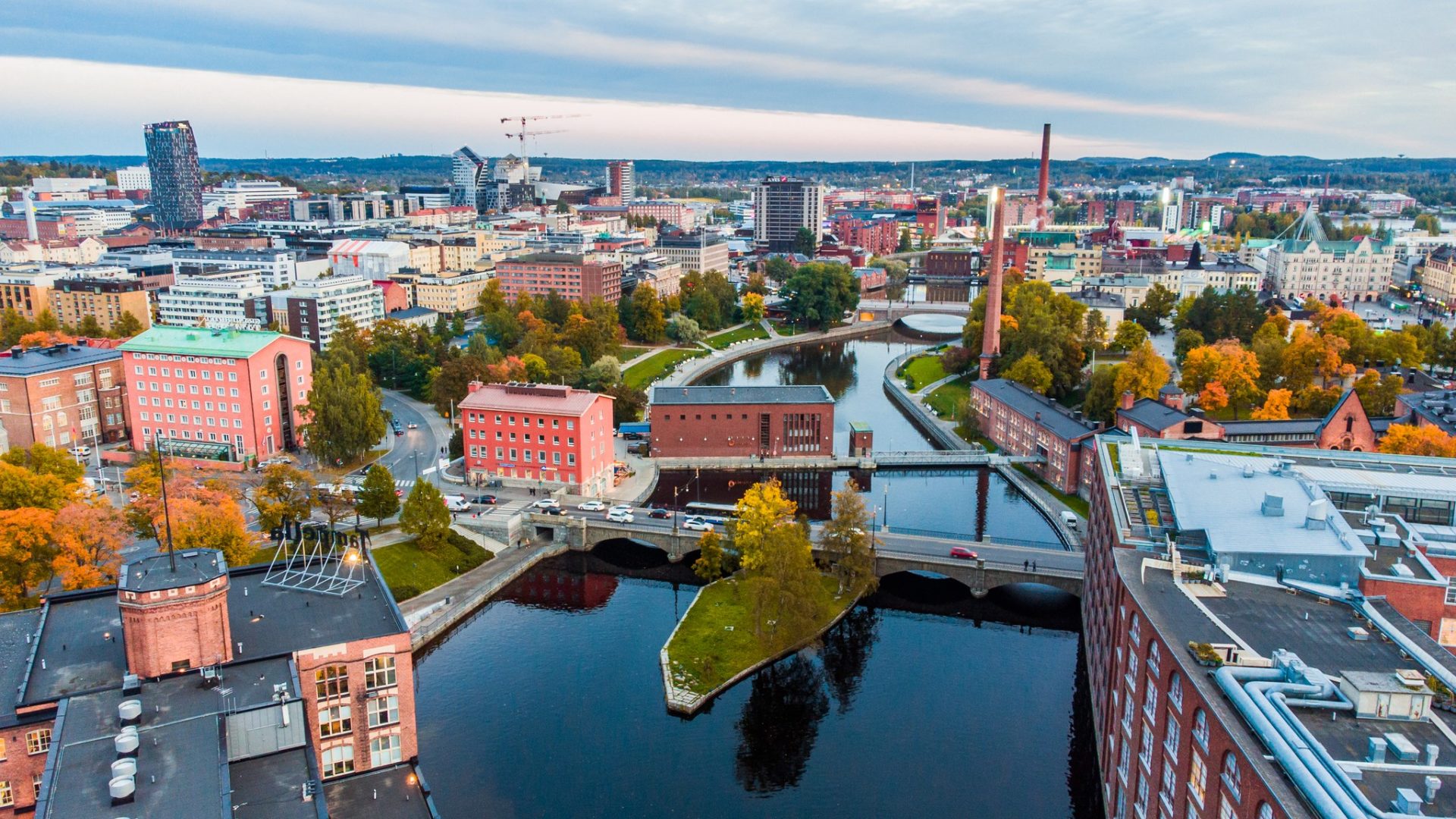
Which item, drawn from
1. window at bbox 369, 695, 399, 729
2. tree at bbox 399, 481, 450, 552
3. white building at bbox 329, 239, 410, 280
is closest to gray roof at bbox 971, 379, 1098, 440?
tree at bbox 399, 481, 450, 552

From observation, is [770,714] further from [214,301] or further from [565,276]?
[565,276]

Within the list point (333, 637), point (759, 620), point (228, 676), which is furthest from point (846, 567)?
point (228, 676)

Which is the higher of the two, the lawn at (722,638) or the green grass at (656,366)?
the green grass at (656,366)

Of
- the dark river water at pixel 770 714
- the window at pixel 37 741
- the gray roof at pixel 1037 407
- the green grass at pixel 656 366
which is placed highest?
the window at pixel 37 741

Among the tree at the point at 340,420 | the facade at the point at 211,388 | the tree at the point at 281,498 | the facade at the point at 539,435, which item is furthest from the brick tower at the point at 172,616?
the facade at the point at 211,388

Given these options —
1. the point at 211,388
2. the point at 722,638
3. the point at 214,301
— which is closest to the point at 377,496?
the point at 211,388

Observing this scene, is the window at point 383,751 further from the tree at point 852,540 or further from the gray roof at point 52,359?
the gray roof at point 52,359
